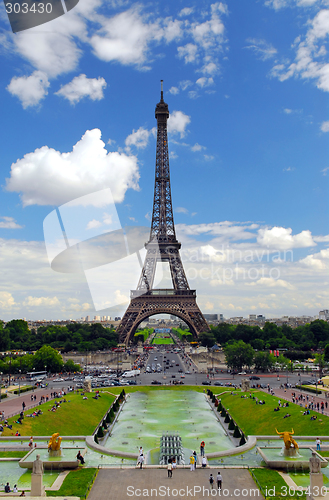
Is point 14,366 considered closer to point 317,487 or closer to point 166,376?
point 166,376

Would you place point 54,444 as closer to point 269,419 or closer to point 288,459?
point 288,459

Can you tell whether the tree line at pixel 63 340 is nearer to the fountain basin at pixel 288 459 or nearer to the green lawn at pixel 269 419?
the green lawn at pixel 269 419

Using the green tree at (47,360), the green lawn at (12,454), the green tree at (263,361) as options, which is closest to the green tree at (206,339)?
the green tree at (263,361)

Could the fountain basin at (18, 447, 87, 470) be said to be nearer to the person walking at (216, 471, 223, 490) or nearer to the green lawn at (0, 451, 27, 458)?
the green lawn at (0, 451, 27, 458)

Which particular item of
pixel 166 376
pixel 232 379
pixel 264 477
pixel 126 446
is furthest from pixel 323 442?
pixel 166 376

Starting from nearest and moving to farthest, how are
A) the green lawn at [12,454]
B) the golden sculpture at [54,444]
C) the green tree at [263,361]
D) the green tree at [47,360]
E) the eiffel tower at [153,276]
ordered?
the golden sculpture at [54,444] < the green lawn at [12,454] < the green tree at [47,360] < the green tree at [263,361] < the eiffel tower at [153,276]

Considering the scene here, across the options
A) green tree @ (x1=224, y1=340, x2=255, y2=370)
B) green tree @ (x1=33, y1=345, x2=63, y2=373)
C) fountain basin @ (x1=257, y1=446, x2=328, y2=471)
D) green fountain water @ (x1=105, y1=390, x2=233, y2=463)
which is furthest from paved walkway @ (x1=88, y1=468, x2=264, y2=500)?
green tree @ (x1=224, y1=340, x2=255, y2=370)
